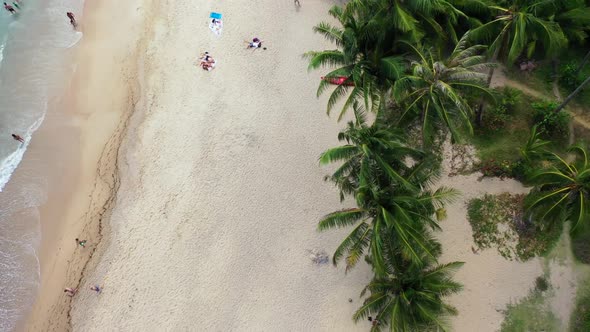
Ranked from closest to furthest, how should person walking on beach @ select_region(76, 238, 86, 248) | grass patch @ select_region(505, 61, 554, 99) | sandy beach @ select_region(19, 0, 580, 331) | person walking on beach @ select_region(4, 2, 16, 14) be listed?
1. sandy beach @ select_region(19, 0, 580, 331)
2. person walking on beach @ select_region(76, 238, 86, 248)
3. grass patch @ select_region(505, 61, 554, 99)
4. person walking on beach @ select_region(4, 2, 16, 14)

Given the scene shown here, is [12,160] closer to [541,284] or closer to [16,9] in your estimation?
[16,9]

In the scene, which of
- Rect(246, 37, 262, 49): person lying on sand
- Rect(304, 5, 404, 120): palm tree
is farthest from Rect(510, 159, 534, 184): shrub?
Rect(246, 37, 262, 49): person lying on sand

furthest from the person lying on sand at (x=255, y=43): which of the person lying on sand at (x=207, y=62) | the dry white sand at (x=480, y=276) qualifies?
the dry white sand at (x=480, y=276)

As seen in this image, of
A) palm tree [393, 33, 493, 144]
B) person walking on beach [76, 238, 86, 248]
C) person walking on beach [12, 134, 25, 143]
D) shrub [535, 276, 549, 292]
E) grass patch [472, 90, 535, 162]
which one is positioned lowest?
person walking on beach [76, 238, 86, 248]

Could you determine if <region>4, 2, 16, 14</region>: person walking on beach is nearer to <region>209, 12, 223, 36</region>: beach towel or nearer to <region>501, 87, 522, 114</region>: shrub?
<region>209, 12, 223, 36</region>: beach towel

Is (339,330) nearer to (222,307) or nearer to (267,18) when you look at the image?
(222,307)

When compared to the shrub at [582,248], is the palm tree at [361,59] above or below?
above

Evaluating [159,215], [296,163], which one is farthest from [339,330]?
[159,215]

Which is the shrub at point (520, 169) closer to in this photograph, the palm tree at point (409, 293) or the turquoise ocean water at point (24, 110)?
the palm tree at point (409, 293)
